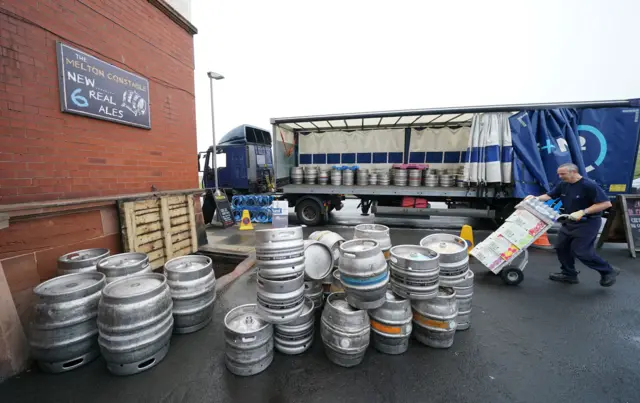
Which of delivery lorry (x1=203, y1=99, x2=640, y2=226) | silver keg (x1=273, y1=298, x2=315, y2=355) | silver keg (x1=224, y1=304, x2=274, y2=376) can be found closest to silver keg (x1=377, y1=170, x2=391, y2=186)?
delivery lorry (x1=203, y1=99, x2=640, y2=226)

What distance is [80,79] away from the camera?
3266mm

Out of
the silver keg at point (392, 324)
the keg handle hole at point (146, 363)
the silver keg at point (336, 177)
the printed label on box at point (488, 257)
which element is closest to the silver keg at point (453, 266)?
the silver keg at point (392, 324)

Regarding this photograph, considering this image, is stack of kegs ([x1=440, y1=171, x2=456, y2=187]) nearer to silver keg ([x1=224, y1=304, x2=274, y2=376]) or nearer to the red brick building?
silver keg ([x1=224, y1=304, x2=274, y2=376])

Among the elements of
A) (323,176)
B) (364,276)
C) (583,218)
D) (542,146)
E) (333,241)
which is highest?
(542,146)

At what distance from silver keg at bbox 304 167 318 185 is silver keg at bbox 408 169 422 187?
3.17 meters

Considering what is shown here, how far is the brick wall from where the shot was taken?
2701 mm

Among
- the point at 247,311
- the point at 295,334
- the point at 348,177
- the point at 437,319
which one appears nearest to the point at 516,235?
the point at 437,319

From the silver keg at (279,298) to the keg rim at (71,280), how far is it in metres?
1.59

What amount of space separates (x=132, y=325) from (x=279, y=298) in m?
1.26

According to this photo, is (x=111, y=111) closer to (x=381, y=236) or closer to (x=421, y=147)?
(x=381, y=236)

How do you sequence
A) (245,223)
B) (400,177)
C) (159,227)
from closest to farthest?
(159,227) < (400,177) < (245,223)

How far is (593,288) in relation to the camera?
3934mm

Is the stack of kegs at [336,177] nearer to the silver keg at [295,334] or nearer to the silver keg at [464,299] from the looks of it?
the silver keg at [464,299]

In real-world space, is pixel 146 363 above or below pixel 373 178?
below
